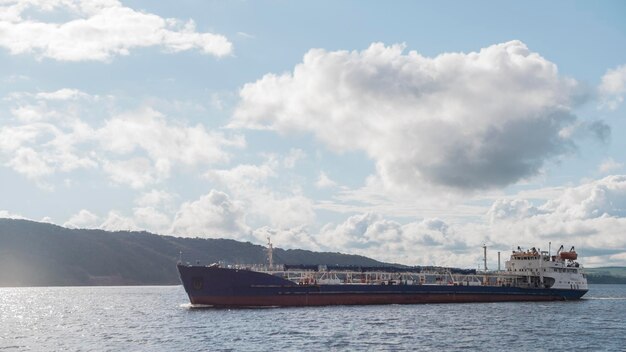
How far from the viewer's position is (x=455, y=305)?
112 metres

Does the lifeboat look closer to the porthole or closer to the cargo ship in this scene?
the cargo ship

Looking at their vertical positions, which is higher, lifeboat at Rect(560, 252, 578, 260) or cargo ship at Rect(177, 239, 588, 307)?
lifeboat at Rect(560, 252, 578, 260)

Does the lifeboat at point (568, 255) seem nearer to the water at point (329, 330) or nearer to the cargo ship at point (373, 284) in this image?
the cargo ship at point (373, 284)

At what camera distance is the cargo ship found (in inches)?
3782

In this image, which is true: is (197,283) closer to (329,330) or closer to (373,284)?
(373,284)

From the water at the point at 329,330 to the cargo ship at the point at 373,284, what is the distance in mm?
3329

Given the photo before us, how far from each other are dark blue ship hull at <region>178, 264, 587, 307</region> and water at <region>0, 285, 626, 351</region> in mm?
2802

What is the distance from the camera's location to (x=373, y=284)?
10762cm

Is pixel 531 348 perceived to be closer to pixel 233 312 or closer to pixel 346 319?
pixel 346 319

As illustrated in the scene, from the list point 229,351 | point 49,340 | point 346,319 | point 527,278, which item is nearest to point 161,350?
point 229,351

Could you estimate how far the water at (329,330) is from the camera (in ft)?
209

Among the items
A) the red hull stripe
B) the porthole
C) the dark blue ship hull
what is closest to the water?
the red hull stripe

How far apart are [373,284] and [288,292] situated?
15189 mm

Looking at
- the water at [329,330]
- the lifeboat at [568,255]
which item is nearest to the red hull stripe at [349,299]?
the water at [329,330]
